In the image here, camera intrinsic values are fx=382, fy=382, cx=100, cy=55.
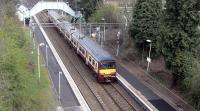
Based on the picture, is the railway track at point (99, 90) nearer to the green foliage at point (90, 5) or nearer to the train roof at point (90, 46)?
the train roof at point (90, 46)

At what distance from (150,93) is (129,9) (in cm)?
2817

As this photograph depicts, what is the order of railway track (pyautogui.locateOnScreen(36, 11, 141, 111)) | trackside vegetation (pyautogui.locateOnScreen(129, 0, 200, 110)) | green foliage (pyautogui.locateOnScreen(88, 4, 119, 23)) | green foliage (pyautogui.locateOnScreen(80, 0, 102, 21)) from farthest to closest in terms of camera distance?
green foliage (pyautogui.locateOnScreen(80, 0, 102, 21))
green foliage (pyautogui.locateOnScreen(88, 4, 119, 23))
trackside vegetation (pyautogui.locateOnScreen(129, 0, 200, 110))
railway track (pyautogui.locateOnScreen(36, 11, 141, 111))

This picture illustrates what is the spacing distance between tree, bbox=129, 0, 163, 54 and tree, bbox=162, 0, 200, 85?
7386 millimetres

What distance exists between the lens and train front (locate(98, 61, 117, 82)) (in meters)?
41.4

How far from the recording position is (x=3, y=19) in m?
37.7

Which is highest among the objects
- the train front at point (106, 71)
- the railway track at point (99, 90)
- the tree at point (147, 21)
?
the tree at point (147, 21)

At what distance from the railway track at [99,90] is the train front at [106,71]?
77cm

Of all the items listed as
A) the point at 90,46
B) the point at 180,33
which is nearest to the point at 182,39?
the point at 180,33

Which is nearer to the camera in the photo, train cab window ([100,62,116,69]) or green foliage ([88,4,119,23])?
train cab window ([100,62,116,69])

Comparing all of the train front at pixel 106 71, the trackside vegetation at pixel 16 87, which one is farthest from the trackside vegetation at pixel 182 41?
the trackside vegetation at pixel 16 87

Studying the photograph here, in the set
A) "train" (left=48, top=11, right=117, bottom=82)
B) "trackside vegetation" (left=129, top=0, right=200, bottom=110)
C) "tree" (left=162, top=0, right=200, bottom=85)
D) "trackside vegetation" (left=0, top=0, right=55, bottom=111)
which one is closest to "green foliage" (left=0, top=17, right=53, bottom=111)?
"trackside vegetation" (left=0, top=0, right=55, bottom=111)

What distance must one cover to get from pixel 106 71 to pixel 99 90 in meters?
2.49

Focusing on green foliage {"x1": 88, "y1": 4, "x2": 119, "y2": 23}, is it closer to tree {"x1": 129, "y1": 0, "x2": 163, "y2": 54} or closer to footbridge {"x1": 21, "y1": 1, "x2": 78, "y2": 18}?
footbridge {"x1": 21, "y1": 1, "x2": 78, "y2": 18}

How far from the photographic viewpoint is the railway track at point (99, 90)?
3594 centimetres
